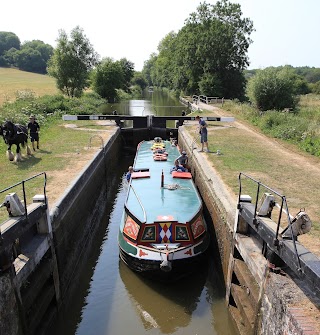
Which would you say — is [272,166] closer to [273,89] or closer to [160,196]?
[160,196]

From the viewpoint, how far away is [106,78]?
5603 centimetres

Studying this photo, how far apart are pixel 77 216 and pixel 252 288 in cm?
614

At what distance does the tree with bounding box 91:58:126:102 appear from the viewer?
183ft

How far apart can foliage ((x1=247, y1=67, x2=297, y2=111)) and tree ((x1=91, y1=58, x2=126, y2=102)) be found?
30663 mm

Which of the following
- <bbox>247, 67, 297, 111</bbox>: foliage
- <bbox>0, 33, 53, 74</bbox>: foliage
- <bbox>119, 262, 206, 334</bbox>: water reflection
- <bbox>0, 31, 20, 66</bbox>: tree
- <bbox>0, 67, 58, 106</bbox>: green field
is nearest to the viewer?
<bbox>119, 262, 206, 334</bbox>: water reflection

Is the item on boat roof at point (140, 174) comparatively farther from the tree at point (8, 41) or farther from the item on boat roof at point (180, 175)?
the tree at point (8, 41)

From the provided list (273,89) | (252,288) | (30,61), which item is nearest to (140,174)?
(252,288)

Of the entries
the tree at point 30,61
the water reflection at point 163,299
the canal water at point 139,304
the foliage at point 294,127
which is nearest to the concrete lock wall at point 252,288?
the canal water at point 139,304

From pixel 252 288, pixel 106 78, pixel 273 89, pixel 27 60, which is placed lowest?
pixel 252 288

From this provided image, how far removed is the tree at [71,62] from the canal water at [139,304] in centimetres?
4003

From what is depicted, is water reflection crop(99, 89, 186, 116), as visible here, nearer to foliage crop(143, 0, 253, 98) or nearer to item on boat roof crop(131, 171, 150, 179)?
foliage crop(143, 0, 253, 98)

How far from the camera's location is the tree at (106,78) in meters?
55.7

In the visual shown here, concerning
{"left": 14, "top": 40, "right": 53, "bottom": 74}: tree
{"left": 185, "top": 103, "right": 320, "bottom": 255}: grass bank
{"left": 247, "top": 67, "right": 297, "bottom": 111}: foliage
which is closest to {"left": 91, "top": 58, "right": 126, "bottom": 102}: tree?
{"left": 247, "top": 67, "right": 297, "bottom": 111}: foliage

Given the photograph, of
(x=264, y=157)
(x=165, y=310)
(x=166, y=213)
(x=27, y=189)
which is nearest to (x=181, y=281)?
(x=165, y=310)
